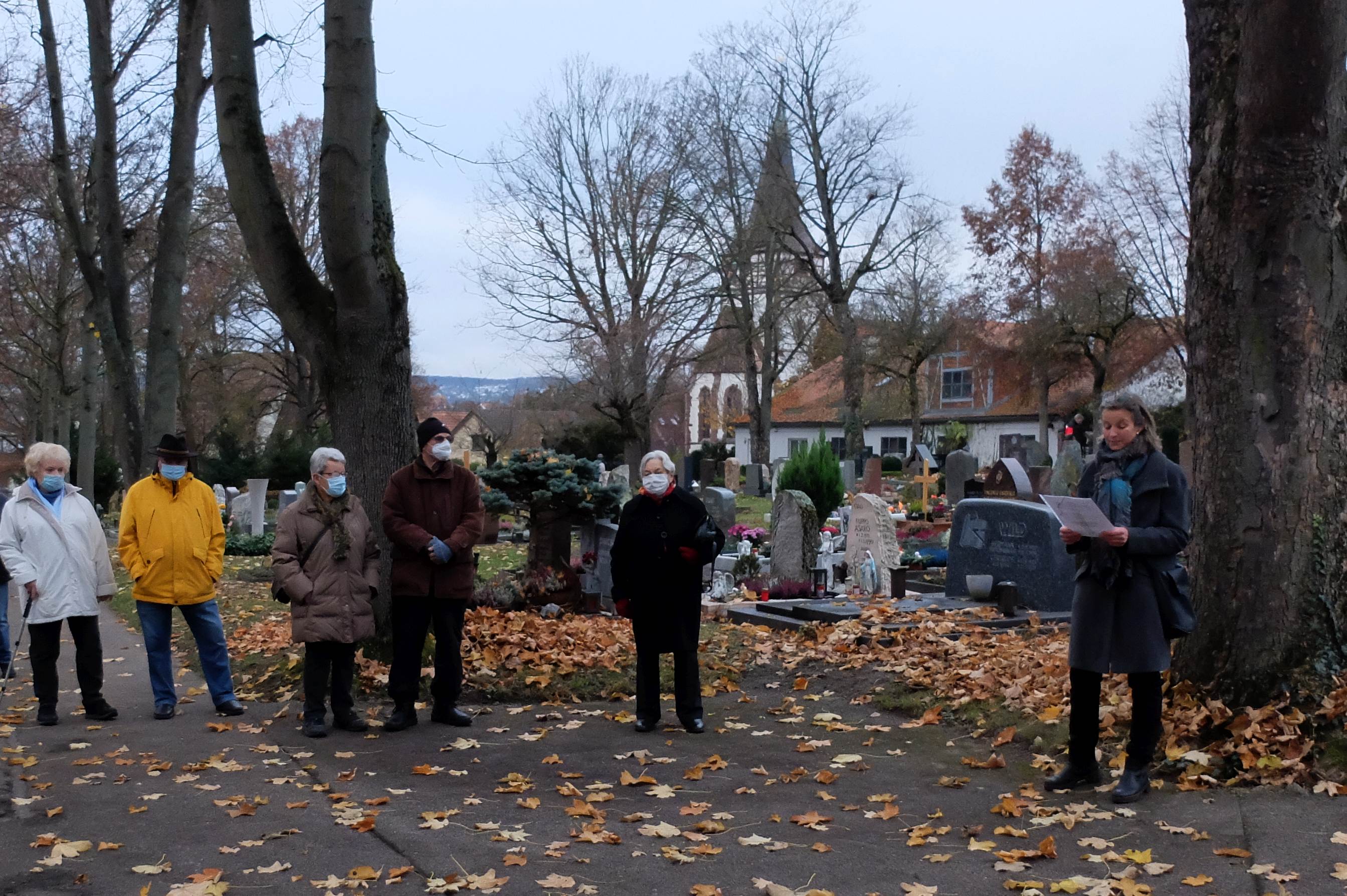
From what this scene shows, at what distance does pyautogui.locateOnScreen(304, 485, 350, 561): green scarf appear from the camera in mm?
7289

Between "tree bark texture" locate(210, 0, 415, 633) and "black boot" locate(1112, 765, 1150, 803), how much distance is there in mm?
A: 5267

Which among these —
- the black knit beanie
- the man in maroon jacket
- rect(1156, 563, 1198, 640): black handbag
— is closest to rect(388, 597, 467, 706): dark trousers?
the man in maroon jacket

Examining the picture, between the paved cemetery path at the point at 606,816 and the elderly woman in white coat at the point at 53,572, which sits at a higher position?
the elderly woman in white coat at the point at 53,572

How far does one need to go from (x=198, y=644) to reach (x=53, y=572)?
99cm

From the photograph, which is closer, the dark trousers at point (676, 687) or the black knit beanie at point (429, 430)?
the dark trousers at point (676, 687)

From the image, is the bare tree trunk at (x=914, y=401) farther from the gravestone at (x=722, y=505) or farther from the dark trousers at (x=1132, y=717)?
the dark trousers at (x=1132, y=717)

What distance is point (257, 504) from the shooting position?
2497cm

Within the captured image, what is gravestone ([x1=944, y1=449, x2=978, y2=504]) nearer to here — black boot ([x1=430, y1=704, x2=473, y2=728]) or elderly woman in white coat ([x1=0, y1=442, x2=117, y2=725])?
black boot ([x1=430, y1=704, x2=473, y2=728])

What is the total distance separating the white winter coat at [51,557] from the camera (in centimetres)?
774

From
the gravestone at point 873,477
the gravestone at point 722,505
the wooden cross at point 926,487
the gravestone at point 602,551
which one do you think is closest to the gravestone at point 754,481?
the gravestone at point 873,477

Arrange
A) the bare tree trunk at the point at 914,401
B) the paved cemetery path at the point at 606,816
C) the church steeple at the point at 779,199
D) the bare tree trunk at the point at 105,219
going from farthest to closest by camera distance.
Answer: the bare tree trunk at the point at 914,401, the church steeple at the point at 779,199, the bare tree trunk at the point at 105,219, the paved cemetery path at the point at 606,816

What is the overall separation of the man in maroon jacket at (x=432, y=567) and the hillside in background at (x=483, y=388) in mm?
36576

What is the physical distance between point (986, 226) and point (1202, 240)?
47949 millimetres

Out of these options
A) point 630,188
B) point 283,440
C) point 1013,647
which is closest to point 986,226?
point 630,188
